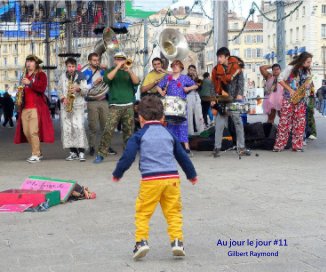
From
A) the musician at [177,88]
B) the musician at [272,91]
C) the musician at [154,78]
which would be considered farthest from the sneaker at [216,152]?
the musician at [272,91]

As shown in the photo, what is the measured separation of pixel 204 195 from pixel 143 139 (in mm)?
2991

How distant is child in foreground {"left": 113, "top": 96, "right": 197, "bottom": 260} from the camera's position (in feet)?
18.1

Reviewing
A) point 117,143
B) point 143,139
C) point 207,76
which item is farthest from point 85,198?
point 207,76

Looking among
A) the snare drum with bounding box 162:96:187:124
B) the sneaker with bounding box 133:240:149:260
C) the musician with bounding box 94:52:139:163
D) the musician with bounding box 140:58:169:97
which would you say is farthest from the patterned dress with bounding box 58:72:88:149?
the sneaker with bounding box 133:240:149:260

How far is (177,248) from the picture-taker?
5.46m

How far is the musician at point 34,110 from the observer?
12.2 meters

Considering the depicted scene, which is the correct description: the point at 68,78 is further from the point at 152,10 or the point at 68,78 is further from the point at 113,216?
the point at 113,216

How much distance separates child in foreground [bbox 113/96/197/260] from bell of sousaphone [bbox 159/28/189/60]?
36.0 feet

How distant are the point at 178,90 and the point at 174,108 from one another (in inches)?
13.6

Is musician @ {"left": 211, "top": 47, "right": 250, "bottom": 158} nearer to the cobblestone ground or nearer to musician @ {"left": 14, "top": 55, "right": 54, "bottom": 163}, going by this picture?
the cobblestone ground

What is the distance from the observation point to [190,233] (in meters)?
6.41

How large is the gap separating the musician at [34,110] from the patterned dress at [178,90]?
1.80 meters

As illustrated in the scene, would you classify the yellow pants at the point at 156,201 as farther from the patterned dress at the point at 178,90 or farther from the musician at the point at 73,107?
the musician at the point at 73,107

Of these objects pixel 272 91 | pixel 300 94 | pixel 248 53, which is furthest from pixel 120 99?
pixel 248 53
